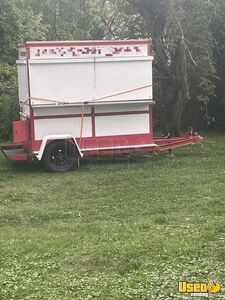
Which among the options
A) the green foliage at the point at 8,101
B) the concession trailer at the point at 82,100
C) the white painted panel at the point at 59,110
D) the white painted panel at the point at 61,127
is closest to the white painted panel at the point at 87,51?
the concession trailer at the point at 82,100

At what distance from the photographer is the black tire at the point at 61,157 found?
430 inches

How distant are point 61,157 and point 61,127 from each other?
64cm

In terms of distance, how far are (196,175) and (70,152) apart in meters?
2.79

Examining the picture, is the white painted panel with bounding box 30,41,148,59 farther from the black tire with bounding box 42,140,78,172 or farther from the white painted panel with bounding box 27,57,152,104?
the black tire with bounding box 42,140,78,172

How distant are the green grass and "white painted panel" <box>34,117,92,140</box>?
81 centimetres

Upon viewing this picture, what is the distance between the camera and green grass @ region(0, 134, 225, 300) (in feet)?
14.7

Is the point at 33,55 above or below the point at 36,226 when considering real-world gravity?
above

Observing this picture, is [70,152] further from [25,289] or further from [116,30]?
[25,289]

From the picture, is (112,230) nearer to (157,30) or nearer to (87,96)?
(87,96)

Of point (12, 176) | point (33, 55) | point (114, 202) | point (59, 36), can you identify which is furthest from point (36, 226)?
point (59, 36)

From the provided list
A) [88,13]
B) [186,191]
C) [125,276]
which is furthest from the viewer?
[88,13]

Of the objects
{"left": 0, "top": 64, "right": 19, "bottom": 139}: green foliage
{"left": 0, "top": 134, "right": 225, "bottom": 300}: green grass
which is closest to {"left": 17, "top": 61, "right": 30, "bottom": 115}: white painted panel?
{"left": 0, "top": 134, "right": 225, "bottom": 300}: green grass

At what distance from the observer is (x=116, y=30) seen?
49.2 feet

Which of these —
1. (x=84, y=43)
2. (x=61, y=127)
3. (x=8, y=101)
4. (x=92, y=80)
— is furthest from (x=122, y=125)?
(x=8, y=101)
